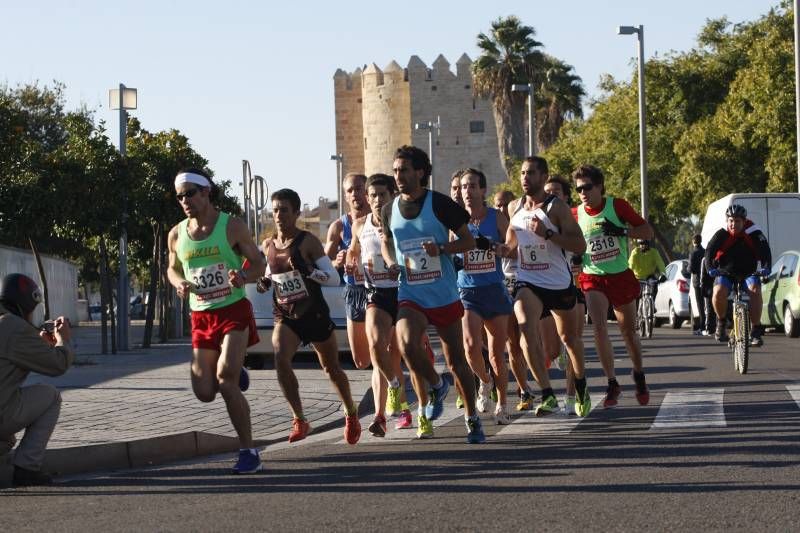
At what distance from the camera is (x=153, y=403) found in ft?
44.8

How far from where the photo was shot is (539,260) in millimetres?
11867

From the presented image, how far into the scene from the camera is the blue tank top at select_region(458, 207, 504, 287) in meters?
12.0

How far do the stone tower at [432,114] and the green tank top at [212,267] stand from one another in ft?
377

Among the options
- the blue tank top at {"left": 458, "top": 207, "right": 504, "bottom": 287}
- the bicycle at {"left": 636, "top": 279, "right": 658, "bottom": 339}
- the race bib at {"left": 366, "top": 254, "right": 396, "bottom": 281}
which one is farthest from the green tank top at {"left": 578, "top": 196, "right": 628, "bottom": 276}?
the bicycle at {"left": 636, "top": 279, "right": 658, "bottom": 339}

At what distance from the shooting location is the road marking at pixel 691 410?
11195 millimetres

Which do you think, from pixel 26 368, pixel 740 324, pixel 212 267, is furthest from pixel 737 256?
pixel 26 368

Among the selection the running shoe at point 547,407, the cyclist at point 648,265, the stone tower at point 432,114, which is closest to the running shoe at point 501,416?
the running shoe at point 547,407

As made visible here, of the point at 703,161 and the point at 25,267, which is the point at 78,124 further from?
the point at 703,161

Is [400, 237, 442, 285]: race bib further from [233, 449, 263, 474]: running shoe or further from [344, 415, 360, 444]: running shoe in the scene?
[233, 449, 263, 474]: running shoe

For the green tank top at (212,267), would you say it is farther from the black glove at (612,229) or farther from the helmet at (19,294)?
the black glove at (612,229)

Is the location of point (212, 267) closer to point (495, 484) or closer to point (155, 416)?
point (495, 484)

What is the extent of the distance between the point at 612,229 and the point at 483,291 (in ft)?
3.81

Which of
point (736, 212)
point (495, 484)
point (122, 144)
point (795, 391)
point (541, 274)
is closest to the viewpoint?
point (495, 484)

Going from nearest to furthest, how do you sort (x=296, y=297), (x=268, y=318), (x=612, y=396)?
(x=296, y=297), (x=612, y=396), (x=268, y=318)
